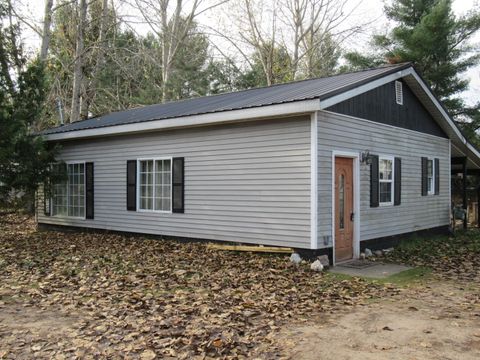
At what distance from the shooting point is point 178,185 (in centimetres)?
1115

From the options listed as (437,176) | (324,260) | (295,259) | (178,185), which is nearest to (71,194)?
(178,185)

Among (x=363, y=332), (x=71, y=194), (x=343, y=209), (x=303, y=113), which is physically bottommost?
(x=363, y=332)

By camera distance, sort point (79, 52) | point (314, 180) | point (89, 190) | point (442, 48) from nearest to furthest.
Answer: point (314, 180)
point (89, 190)
point (79, 52)
point (442, 48)

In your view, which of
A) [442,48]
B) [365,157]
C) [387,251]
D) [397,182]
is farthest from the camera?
[442,48]

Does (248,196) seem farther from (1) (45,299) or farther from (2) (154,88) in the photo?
(2) (154,88)

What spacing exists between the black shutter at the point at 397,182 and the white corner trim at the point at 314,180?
3.61m

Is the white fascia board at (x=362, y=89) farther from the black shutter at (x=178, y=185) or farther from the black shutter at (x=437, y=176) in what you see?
the black shutter at (x=178, y=185)

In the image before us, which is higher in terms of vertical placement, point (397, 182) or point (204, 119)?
point (204, 119)

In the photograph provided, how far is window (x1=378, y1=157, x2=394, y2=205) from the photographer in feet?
36.3

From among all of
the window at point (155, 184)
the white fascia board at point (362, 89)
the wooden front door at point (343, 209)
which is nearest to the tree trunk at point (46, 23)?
the window at point (155, 184)

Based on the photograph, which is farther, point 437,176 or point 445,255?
point 437,176

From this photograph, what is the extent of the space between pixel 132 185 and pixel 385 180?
20.7 feet

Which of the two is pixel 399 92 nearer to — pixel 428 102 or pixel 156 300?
pixel 428 102

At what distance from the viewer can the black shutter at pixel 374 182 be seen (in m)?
10.6
